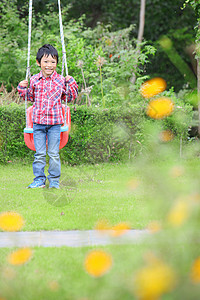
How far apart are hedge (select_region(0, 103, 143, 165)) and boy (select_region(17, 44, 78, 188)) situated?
2.16m

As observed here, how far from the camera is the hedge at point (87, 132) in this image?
7.68m

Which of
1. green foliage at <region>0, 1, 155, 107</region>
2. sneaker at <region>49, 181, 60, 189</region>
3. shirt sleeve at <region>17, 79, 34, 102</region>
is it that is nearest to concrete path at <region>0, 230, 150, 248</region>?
sneaker at <region>49, 181, 60, 189</region>

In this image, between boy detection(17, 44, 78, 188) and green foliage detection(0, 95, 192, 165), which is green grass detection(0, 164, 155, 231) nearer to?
boy detection(17, 44, 78, 188)

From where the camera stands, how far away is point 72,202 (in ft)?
14.9

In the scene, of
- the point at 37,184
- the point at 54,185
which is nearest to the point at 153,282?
the point at 54,185

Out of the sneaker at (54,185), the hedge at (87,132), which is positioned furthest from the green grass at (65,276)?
the hedge at (87,132)

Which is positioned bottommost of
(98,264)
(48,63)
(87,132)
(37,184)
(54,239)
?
(37,184)

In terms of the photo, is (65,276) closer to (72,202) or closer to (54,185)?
(72,202)

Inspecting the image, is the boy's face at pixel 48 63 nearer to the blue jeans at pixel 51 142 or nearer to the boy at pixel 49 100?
the boy at pixel 49 100

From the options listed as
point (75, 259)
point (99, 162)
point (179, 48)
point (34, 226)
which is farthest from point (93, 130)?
point (179, 48)

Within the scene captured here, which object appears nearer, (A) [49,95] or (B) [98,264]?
(B) [98,264]

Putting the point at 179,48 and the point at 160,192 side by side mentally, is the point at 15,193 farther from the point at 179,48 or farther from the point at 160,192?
the point at 179,48

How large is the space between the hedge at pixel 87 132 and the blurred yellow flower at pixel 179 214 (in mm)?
6473

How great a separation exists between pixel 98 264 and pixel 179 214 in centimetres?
27
